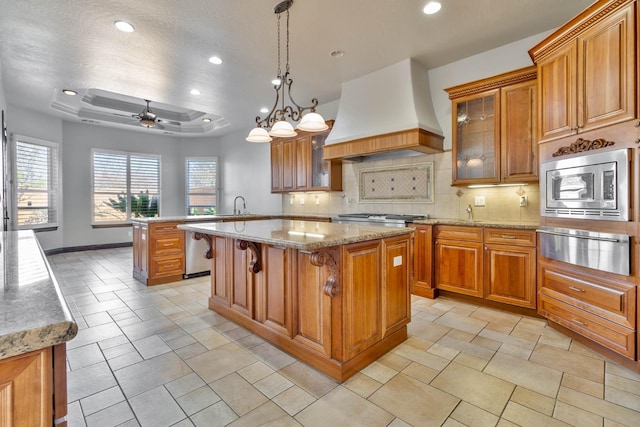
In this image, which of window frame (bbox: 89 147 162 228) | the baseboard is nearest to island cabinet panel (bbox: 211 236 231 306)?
window frame (bbox: 89 147 162 228)

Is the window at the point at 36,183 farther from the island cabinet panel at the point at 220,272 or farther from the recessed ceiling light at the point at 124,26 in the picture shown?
the island cabinet panel at the point at 220,272

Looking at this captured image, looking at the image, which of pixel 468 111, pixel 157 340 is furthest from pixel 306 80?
pixel 157 340

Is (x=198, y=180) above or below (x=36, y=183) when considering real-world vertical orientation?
above

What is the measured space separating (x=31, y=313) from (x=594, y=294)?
3257 millimetres

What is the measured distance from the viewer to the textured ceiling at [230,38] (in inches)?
110

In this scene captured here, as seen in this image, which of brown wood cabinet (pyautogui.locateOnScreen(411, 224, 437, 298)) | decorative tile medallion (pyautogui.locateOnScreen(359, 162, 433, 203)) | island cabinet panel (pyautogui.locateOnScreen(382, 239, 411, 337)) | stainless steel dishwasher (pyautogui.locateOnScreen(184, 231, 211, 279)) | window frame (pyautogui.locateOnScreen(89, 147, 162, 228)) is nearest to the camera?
island cabinet panel (pyautogui.locateOnScreen(382, 239, 411, 337))

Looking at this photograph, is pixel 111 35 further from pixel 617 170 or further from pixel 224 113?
pixel 617 170

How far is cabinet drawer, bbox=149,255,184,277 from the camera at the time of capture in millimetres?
4328

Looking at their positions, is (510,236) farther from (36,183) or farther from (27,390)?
(36,183)

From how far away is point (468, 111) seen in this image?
3.64 metres

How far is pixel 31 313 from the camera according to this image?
0.72m

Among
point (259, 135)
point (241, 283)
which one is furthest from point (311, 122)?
point (241, 283)

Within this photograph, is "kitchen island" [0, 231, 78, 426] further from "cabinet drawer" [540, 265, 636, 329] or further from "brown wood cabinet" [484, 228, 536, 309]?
"brown wood cabinet" [484, 228, 536, 309]

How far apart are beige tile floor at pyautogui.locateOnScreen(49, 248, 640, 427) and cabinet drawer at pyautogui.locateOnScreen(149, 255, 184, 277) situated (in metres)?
1.25
